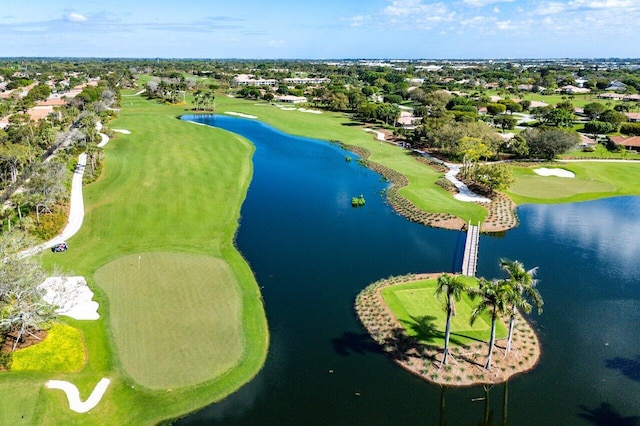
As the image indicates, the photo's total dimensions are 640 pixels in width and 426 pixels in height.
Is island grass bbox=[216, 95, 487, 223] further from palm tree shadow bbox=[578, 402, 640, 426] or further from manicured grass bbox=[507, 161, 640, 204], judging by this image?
palm tree shadow bbox=[578, 402, 640, 426]

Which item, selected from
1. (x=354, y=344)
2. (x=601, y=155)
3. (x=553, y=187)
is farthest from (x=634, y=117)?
(x=354, y=344)

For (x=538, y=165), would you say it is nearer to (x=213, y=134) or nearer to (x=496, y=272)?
(x=496, y=272)

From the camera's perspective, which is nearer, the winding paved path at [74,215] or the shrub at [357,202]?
the winding paved path at [74,215]

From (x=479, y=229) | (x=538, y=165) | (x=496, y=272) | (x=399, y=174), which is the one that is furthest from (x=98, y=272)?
(x=538, y=165)

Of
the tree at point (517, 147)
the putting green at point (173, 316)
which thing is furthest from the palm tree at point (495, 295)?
the tree at point (517, 147)

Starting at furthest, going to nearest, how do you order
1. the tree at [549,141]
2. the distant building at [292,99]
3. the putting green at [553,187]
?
the distant building at [292,99]
the tree at [549,141]
the putting green at [553,187]

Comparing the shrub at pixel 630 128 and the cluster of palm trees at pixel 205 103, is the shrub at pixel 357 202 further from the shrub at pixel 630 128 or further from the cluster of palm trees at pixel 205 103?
the cluster of palm trees at pixel 205 103
